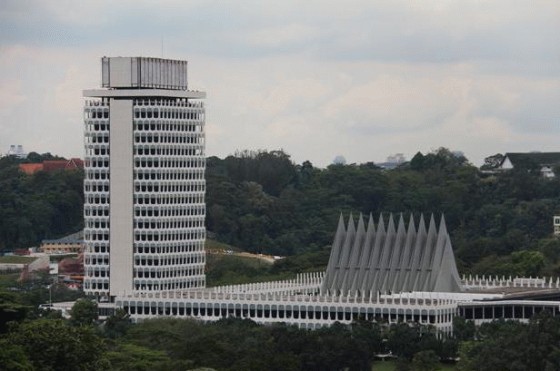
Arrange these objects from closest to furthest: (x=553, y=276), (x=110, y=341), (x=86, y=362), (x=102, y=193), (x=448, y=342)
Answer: (x=86, y=362) < (x=110, y=341) < (x=448, y=342) < (x=102, y=193) < (x=553, y=276)

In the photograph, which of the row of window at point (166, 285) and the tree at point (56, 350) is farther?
the row of window at point (166, 285)

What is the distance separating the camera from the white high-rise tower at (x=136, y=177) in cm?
18288

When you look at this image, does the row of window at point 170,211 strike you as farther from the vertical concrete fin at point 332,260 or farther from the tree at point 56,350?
the tree at point 56,350

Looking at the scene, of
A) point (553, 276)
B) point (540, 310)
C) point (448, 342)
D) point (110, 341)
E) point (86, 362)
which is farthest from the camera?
point (553, 276)

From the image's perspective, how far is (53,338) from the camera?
119812 mm

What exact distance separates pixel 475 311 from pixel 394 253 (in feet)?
33.8

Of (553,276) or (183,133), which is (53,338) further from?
(553,276)

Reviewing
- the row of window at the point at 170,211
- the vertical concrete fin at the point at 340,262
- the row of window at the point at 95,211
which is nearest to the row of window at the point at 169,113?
the row of window at the point at 170,211

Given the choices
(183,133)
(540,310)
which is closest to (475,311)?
(540,310)

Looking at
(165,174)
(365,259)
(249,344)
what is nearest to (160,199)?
(165,174)

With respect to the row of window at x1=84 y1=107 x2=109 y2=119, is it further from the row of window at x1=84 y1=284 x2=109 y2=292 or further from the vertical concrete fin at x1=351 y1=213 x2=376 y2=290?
the vertical concrete fin at x1=351 y1=213 x2=376 y2=290

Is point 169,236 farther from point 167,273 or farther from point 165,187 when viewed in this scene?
point 165,187

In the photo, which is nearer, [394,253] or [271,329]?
[271,329]

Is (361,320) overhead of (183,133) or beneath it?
beneath
